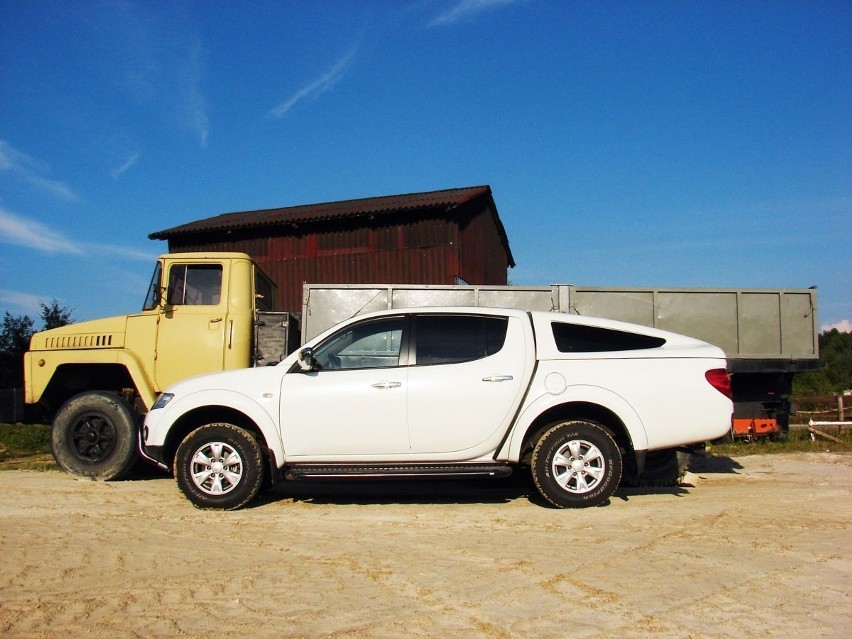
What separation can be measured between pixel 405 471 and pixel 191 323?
3.57 meters

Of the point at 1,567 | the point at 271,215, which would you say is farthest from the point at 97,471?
the point at 271,215

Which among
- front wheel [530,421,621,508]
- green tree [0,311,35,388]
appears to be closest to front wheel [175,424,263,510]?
front wheel [530,421,621,508]

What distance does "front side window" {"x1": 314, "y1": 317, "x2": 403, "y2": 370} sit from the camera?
667 centimetres

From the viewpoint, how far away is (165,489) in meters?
7.91

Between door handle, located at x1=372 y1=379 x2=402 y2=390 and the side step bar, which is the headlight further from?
door handle, located at x1=372 y1=379 x2=402 y2=390

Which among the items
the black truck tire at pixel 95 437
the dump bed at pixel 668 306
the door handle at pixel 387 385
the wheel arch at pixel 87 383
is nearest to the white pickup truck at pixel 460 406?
the door handle at pixel 387 385

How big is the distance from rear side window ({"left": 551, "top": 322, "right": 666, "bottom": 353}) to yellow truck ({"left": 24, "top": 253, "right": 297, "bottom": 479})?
3534mm

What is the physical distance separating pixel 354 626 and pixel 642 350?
4.02m

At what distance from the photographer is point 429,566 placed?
15.6 ft

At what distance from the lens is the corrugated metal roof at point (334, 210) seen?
69.0 ft

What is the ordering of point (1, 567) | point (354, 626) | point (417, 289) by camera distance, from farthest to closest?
1. point (417, 289)
2. point (1, 567)
3. point (354, 626)

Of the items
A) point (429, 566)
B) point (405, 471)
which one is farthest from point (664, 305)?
point (429, 566)

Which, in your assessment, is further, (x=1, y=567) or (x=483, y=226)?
(x=483, y=226)

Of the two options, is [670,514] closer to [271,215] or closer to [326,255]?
[326,255]
